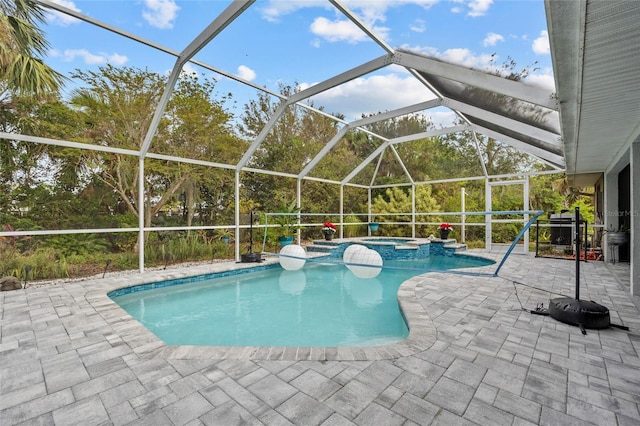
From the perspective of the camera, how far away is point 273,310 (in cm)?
539

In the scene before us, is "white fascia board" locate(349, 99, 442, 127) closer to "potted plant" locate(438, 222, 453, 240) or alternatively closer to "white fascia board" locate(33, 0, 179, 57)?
"white fascia board" locate(33, 0, 179, 57)

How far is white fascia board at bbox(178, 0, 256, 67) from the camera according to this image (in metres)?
4.25

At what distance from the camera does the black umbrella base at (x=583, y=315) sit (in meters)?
3.46

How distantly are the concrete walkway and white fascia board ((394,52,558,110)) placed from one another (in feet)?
9.58

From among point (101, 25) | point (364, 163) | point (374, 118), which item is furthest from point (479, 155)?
point (101, 25)

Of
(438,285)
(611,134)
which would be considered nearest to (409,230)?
(438,285)

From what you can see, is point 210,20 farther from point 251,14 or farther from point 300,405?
point 300,405

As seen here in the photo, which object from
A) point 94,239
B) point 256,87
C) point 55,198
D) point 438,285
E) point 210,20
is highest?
point 210,20

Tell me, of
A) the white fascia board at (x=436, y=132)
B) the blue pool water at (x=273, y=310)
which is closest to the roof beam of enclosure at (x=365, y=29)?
the blue pool water at (x=273, y=310)

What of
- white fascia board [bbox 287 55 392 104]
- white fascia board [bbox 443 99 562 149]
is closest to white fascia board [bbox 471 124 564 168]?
white fascia board [bbox 443 99 562 149]

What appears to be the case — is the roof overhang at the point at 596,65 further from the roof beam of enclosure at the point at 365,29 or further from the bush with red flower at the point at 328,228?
the bush with red flower at the point at 328,228

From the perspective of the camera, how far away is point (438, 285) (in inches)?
221

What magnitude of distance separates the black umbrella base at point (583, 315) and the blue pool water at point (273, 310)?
187 centimetres

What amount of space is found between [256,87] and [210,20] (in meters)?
1.66
